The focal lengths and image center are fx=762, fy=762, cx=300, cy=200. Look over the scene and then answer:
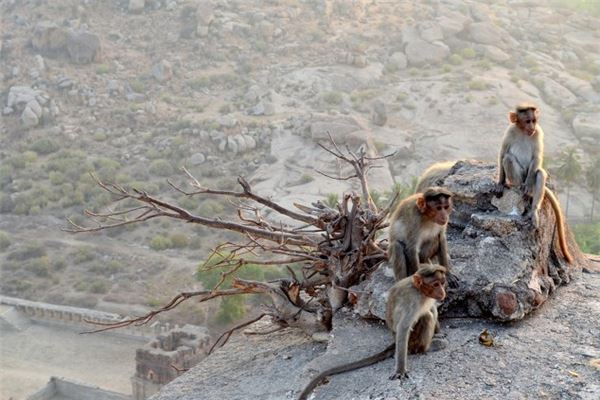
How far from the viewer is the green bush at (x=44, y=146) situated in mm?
44625

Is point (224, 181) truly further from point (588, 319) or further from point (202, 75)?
point (588, 319)

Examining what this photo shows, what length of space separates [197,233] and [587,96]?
27.2m

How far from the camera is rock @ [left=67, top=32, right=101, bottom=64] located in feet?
175

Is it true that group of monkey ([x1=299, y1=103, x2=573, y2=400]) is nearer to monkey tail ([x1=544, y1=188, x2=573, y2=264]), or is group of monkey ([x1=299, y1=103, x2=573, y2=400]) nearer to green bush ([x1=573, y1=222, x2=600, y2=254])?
monkey tail ([x1=544, y1=188, x2=573, y2=264])

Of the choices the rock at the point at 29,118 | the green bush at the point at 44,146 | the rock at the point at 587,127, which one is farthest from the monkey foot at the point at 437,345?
the rock at the point at 29,118

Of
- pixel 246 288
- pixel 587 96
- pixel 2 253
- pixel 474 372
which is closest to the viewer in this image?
pixel 474 372

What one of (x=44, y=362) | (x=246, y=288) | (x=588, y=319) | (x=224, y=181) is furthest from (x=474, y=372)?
(x=224, y=181)

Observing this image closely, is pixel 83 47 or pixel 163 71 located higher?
pixel 83 47

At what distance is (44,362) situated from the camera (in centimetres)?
2655

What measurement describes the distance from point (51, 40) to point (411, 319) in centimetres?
5290

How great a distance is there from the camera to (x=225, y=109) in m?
47.5

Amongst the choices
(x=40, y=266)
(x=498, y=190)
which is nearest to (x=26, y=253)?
(x=40, y=266)

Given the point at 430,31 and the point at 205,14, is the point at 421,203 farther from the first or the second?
the point at 205,14

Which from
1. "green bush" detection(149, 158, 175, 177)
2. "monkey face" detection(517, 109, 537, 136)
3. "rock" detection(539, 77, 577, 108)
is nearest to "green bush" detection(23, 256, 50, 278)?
"green bush" detection(149, 158, 175, 177)
